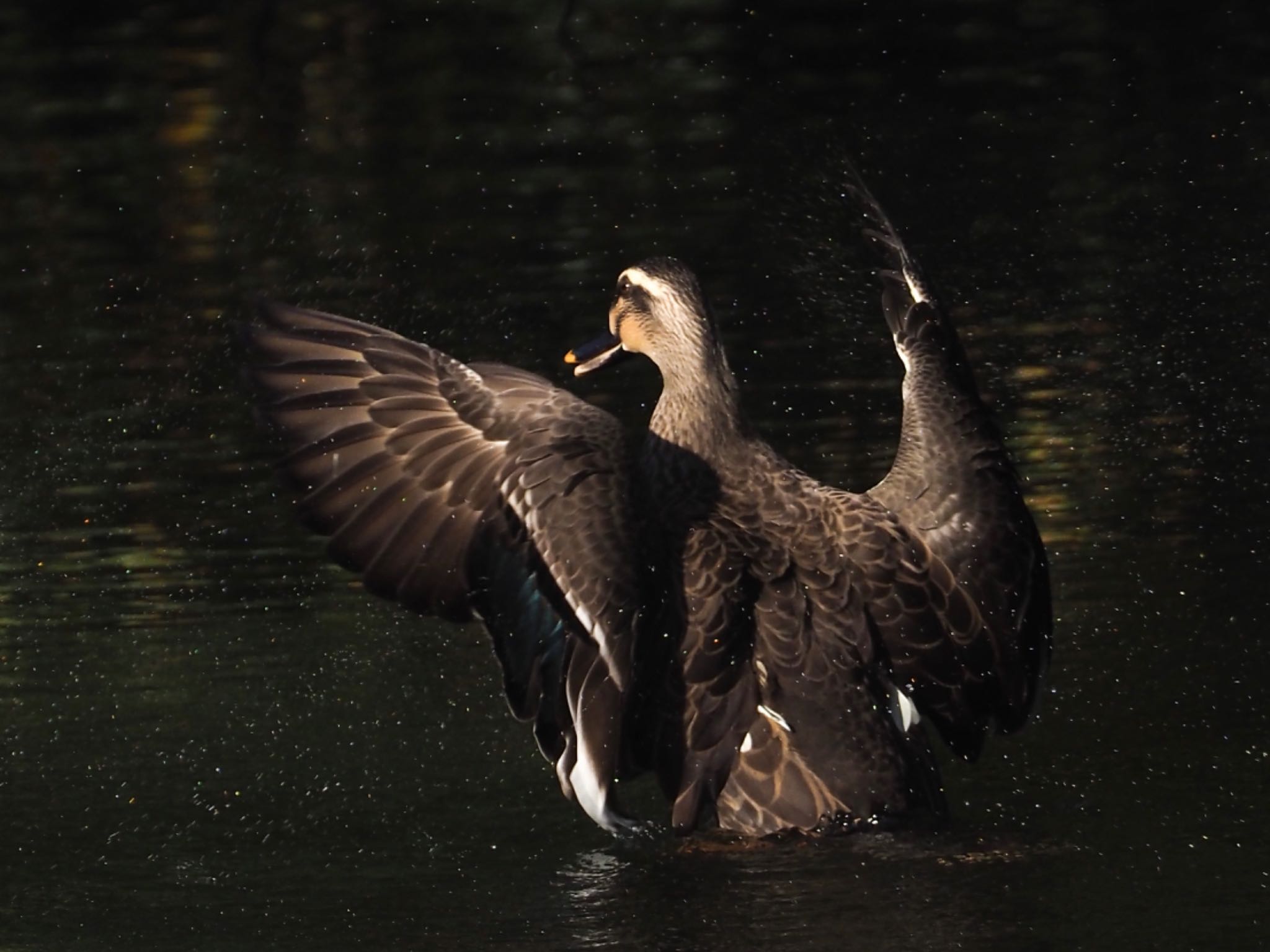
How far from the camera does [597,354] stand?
7.26 metres

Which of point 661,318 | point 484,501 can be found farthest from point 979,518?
point 484,501

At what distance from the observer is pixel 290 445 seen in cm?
616

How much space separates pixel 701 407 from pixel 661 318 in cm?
A: 43

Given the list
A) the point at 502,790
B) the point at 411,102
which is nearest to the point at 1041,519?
the point at 502,790

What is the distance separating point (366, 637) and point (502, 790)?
1345 mm

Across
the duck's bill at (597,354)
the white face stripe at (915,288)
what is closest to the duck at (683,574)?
the white face stripe at (915,288)

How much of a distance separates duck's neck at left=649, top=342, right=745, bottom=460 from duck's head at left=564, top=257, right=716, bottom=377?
0.02 meters

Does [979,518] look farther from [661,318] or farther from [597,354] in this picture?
[597,354]

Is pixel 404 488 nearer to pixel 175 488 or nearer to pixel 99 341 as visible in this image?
pixel 175 488

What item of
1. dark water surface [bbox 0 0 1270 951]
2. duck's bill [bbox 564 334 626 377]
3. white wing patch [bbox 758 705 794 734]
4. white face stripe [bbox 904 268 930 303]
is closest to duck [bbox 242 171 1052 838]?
white wing patch [bbox 758 705 794 734]

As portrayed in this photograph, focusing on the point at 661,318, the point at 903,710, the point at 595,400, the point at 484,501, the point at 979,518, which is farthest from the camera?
the point at 595,400

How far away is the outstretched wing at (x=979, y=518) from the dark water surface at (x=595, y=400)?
13.8 inches

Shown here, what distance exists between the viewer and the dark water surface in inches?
228

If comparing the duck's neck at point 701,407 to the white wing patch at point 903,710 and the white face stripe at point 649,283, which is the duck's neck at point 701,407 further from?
the white wing patch at point 903,710
